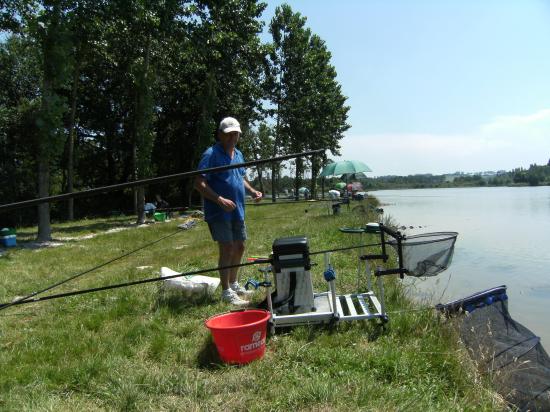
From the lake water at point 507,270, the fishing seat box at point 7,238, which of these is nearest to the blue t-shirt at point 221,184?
the lake water at point 507,270

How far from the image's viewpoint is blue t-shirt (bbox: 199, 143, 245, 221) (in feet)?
14.6

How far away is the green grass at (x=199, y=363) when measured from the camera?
8.95 ft

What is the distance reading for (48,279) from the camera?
21.5 feet

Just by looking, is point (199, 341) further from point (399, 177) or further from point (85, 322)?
point (399, 177)

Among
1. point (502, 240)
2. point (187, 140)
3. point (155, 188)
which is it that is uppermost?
point (187, 140)

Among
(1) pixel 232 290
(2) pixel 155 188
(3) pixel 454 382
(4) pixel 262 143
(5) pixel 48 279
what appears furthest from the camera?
(4) pixel 262 143

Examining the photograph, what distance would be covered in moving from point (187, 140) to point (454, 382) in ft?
85.8

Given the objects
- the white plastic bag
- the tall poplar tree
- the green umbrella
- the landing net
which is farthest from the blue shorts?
the tall poplar tree

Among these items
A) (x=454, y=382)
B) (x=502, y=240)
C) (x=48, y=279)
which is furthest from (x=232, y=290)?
(x=502, y=240)

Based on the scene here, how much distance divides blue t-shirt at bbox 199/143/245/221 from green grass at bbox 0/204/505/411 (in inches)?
34.2

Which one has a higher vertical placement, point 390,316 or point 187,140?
point 187,140

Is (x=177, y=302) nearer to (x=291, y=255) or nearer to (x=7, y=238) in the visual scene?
(x=291, y=255)

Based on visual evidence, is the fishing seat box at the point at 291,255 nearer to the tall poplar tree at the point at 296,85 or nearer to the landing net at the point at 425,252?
the landing net at the point at 425,252

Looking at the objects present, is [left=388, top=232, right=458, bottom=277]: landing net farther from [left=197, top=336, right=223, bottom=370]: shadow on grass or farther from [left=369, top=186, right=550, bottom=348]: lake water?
[left=197, top=336, right=223, bottom=370]: shadow on grass
